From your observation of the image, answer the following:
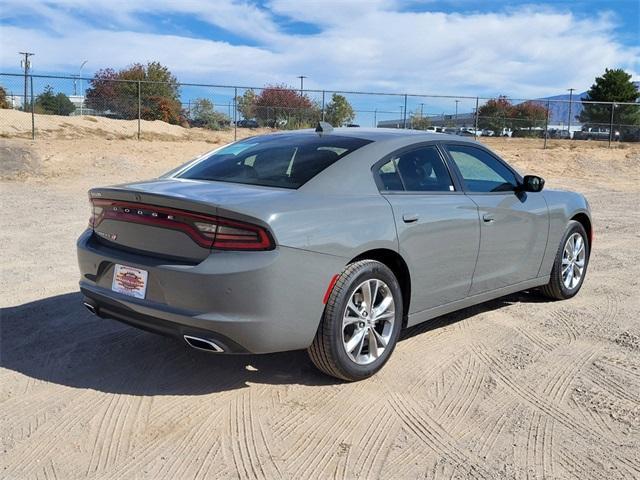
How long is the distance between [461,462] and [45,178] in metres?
14.9

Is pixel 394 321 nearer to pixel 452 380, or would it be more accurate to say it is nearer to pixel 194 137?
pixel 452 380

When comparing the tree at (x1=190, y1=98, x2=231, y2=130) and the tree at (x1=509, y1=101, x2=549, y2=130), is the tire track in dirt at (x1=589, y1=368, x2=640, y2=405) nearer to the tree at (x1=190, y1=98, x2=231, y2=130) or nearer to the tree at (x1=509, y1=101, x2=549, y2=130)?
the tree at (x1=190, y1=98, x2=231, y2=130)

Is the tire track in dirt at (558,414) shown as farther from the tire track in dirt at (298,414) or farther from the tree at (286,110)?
the tree at (286,110)

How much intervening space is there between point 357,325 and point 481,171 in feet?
6.66

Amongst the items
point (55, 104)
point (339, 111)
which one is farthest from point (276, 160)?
point (55, 104)

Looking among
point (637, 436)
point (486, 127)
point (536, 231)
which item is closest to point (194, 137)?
point (486, 127)

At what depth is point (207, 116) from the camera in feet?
97.7

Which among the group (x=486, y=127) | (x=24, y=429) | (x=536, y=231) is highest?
(x=486, y=127)

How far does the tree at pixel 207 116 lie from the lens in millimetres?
29263

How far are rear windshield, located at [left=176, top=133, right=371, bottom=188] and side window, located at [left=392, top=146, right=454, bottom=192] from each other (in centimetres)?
33

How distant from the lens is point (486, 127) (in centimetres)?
3108

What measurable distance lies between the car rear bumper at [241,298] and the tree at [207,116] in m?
25.8

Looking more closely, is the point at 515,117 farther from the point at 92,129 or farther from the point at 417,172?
the point at 417,172

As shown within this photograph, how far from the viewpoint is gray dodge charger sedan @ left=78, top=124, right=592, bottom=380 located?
3.51m
